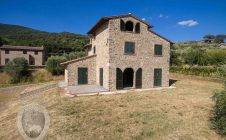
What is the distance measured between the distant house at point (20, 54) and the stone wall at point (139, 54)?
129 ft

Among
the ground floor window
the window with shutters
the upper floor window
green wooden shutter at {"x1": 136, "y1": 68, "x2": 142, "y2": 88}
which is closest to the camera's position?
the upper floor window

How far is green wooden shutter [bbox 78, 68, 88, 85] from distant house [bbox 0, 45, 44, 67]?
35.0 m

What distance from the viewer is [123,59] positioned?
61.8ft

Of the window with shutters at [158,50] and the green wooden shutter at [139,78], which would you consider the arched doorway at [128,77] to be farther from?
the window with shutters at [158,50]

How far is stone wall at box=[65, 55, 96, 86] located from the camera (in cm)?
2025

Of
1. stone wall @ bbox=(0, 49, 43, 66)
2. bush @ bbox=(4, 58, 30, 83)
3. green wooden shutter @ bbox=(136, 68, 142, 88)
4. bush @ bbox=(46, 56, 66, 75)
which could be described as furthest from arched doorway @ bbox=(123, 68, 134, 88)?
stone wall @ bbox=(0, 49, 43, 66)

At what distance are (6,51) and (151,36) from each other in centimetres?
4363

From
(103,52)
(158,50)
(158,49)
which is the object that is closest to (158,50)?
(158,50)

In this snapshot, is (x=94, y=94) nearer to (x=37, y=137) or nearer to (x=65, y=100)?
(x=65, y=100)

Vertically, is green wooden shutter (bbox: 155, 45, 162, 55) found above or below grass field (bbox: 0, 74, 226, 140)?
above

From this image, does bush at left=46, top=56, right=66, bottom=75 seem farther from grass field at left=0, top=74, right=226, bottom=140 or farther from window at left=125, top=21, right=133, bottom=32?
grass field at left=0, top=74, right=226, bottom=140

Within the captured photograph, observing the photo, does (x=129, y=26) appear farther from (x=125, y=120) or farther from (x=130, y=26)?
(x=125, y=120)

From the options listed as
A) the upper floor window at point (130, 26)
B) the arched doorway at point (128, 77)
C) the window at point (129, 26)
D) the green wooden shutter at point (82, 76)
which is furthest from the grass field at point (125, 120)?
the window at point (129, 26)

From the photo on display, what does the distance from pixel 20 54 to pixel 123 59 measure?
4055cm
